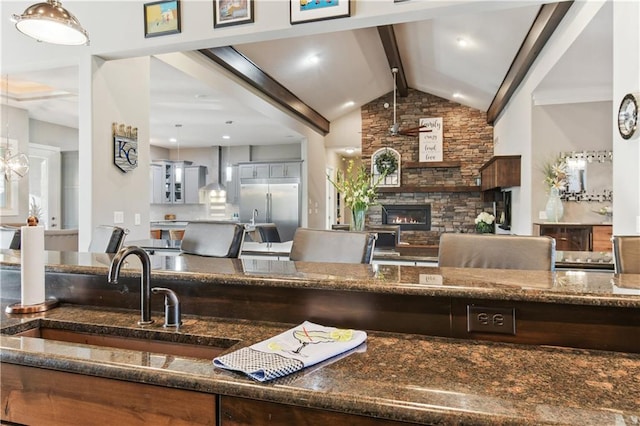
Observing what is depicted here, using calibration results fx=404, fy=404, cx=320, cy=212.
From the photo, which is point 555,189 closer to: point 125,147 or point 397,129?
point 397,129

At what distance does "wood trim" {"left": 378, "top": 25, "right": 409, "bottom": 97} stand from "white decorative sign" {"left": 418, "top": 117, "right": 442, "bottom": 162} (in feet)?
3.04

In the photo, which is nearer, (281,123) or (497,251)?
(497,251)

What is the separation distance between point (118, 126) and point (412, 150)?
6807 mm

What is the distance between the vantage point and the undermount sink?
44.5 inches

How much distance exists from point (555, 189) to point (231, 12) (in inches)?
164

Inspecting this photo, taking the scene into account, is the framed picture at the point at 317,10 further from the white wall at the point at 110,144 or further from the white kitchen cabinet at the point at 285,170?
the white kitchen cabinet at the point at 285,170

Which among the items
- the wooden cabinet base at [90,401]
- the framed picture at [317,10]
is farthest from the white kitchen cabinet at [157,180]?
the wooden cabinet base at [90,401]

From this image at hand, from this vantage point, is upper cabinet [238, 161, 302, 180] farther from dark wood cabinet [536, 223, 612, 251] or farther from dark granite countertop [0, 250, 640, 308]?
dark granite countertop [0, 250, 640, 308]

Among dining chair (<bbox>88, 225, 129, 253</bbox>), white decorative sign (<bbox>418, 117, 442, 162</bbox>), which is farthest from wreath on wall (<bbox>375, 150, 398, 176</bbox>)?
dining chair (<bbox>88, 225, 129, 253</bbox>)

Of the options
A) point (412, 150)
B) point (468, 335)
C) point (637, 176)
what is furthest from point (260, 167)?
point (468, 335)

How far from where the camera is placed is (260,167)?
8.93 metres

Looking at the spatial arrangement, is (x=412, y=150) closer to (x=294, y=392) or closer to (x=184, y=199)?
(x=184, y=199)

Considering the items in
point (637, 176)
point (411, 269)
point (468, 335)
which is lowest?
point (468, 335)

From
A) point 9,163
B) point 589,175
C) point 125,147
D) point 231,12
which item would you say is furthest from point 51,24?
point 589,175
